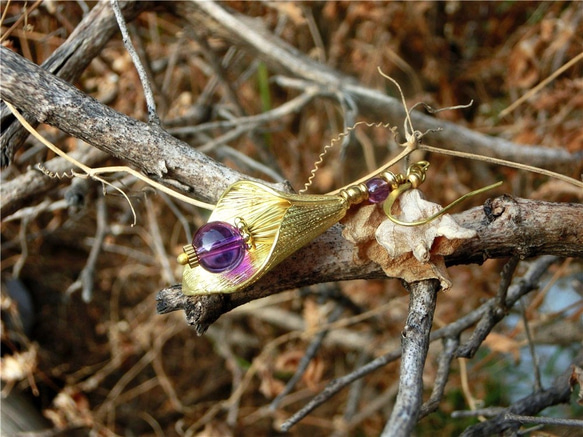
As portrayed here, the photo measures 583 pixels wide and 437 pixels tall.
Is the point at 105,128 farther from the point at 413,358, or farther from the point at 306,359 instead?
the point at 306,359

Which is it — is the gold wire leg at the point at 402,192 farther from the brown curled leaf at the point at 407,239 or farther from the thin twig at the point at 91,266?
the thin twig at the point at 91,266

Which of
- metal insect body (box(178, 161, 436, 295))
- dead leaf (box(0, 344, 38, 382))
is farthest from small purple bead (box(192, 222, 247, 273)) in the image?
dead leaf (box(0, 344, 38, 382))

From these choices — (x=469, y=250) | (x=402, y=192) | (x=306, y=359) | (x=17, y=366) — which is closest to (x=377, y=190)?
(x=402, y=192)

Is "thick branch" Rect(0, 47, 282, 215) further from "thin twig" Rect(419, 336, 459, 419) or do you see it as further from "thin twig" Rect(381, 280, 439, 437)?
"thin twig" Rect(419, 336, 459, 419)

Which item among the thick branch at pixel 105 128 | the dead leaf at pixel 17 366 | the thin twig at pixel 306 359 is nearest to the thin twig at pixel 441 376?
the thick branch at pixel 105 128

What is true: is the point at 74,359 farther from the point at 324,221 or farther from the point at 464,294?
the point at 324,221

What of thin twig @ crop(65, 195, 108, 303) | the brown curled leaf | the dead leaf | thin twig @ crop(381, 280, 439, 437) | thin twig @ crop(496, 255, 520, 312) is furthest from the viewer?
the dead leaf

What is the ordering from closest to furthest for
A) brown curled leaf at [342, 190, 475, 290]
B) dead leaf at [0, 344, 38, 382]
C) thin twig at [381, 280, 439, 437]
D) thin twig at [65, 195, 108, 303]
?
thin twig at [381, 280, 439, 437]
brown curled leaf at [342, 190, 475, 290]
thin twig at [65, 195, 108, 303]
dead leaf at [0, 344, 38, 382]

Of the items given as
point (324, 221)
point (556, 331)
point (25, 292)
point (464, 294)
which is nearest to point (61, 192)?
point (25, 292)
